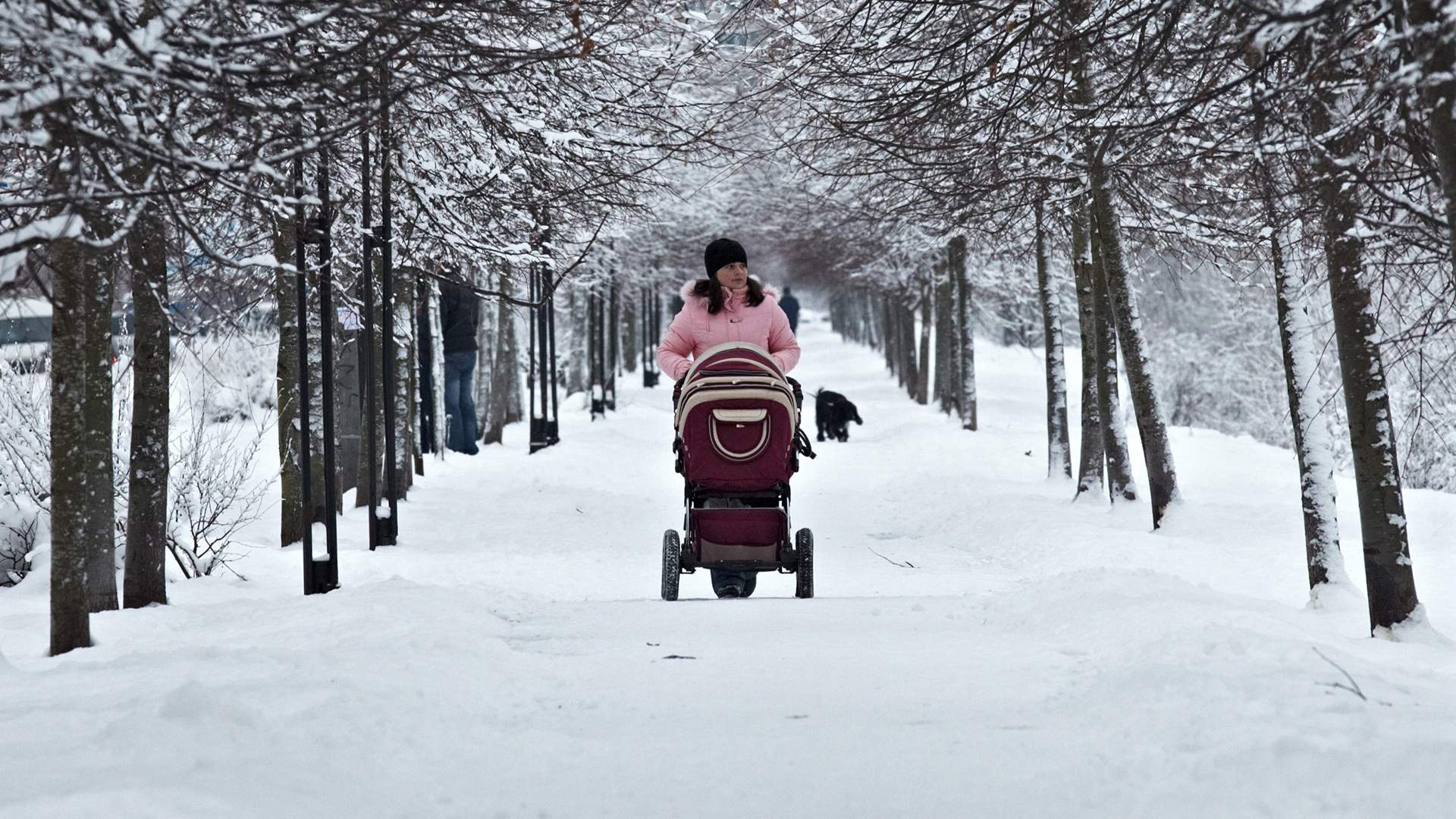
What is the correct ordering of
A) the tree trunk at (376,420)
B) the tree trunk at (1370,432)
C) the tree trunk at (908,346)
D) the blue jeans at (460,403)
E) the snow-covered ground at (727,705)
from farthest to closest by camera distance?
1. the tree trunk at (908,346)
2. the blue jeans at (460,403)
3. the tree trunk at (376,420)
4. the tree trunk at (1370,432)
5. the snow-covered ground at (727,705)

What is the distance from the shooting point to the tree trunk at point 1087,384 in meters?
15.0

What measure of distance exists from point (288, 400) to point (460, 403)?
9.36m

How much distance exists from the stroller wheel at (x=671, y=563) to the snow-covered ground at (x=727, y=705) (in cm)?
69

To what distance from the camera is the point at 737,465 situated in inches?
310

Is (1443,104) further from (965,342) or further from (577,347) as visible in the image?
(577,347)

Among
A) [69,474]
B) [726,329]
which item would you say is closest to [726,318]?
[726,329]

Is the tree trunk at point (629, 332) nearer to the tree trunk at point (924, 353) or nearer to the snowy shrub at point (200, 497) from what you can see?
the tree trunk at point (924, 353)

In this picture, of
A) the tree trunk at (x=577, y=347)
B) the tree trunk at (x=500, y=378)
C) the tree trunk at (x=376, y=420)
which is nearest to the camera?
the tree trunk at (x=376, y=420)

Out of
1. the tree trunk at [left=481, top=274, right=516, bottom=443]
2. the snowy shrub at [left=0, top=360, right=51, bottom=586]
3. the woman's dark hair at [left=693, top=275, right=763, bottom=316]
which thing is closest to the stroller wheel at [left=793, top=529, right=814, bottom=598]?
the woman's dark hair at [left=693, top=275, right=763, bottom=316]

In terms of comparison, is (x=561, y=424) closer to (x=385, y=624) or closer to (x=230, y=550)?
(x=230, y=550)

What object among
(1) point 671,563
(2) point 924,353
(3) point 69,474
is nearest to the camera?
(3) point 69,474

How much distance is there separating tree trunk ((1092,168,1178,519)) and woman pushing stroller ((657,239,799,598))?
538 cm

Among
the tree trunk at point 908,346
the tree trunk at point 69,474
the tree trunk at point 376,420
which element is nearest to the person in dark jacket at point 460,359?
the tree trunk at point 376,420

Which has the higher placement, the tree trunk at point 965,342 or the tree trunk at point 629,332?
the tree trunk at point 629,332
